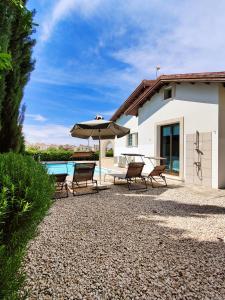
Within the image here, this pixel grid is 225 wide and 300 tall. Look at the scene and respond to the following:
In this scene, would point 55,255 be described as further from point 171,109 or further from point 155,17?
point 155,17

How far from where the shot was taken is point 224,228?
489cm

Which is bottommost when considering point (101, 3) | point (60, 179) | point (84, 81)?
point (60, 179)

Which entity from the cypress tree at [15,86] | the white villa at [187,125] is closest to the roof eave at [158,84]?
the white villa at [187,125]

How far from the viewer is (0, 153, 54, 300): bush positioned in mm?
1610

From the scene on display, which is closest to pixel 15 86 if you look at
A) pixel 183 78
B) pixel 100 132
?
pixel 100 132

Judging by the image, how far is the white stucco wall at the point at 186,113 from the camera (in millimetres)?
9516

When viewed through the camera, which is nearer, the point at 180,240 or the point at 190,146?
the point at 180,240

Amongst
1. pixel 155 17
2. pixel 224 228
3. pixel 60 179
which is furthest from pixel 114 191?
pixel 155 17

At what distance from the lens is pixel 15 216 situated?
6.16 ft

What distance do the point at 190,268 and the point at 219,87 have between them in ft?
27.7

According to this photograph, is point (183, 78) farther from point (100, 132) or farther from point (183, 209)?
point (183, 209)

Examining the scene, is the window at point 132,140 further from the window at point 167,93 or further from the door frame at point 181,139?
the window at point 167,93

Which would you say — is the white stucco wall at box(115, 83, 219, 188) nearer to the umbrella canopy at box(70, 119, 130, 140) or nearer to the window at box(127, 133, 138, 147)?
the window at box(127, 133, 138, 147)

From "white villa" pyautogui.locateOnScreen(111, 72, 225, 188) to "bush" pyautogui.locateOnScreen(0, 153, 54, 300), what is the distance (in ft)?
29.8
